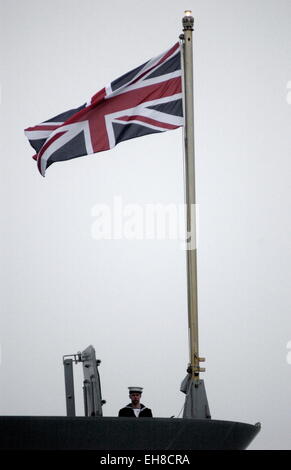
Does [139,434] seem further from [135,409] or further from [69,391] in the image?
[135,409]

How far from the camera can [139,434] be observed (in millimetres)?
13648

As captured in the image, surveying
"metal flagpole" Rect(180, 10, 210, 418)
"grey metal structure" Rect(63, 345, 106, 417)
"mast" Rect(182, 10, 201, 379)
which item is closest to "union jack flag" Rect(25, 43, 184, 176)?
"mast" Rect(182, 10, 201, 379)

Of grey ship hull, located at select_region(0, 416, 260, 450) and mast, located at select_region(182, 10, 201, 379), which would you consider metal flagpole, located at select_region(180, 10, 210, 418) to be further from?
grey ship hull, located at select_region(0, 416, 260, 450)

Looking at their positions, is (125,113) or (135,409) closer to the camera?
(125,113)

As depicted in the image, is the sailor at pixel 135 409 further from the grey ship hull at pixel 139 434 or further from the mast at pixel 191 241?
the grey ship hull at pixel 139 434

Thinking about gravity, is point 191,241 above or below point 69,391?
above

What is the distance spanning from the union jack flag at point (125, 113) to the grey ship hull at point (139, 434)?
6.05 metres

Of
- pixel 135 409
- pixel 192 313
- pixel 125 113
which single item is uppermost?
pixel 125 113

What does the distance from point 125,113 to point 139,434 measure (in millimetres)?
6765

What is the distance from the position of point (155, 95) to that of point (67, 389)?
5749 millimetres

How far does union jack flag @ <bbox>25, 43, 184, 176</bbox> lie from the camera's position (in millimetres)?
17625

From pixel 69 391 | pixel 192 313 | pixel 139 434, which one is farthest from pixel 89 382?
pixel 139 434
